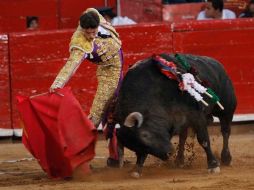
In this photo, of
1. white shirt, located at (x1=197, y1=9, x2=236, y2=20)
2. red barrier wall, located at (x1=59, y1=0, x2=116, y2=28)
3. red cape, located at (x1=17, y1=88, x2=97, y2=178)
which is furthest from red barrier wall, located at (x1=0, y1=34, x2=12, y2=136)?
red cape, located at (x1=17, y1=88, x2=97, y2=178)

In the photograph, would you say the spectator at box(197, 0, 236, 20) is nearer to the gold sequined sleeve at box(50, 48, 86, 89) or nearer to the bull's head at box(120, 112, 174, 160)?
the gold sequined sleeve at box(50, 48, 86, 89)

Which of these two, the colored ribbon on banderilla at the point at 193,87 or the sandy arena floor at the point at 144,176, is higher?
the colored ribbon on banderilla at the point at 193,87

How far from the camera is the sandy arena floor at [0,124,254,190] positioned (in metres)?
6.61

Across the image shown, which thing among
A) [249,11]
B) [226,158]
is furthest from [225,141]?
[249,11]

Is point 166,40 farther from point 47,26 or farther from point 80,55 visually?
point 80,55

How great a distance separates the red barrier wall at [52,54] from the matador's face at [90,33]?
3020 millimetres

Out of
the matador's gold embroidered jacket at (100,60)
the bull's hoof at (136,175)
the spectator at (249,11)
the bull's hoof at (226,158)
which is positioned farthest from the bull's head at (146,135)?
the spectator at (249,11)

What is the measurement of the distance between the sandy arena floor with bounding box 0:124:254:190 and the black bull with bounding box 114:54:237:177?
23 centimetres

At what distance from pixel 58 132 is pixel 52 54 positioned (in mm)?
3224

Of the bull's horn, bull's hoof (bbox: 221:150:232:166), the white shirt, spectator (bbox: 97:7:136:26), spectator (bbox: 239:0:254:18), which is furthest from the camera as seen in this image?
the white shirt

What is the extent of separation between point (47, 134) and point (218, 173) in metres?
1.52

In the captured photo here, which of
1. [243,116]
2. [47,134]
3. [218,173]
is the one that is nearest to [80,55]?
[47,134]

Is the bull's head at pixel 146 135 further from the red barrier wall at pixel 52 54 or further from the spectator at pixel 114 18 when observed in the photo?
the spectator at pixel 114 18

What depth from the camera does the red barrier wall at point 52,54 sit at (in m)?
10.2
